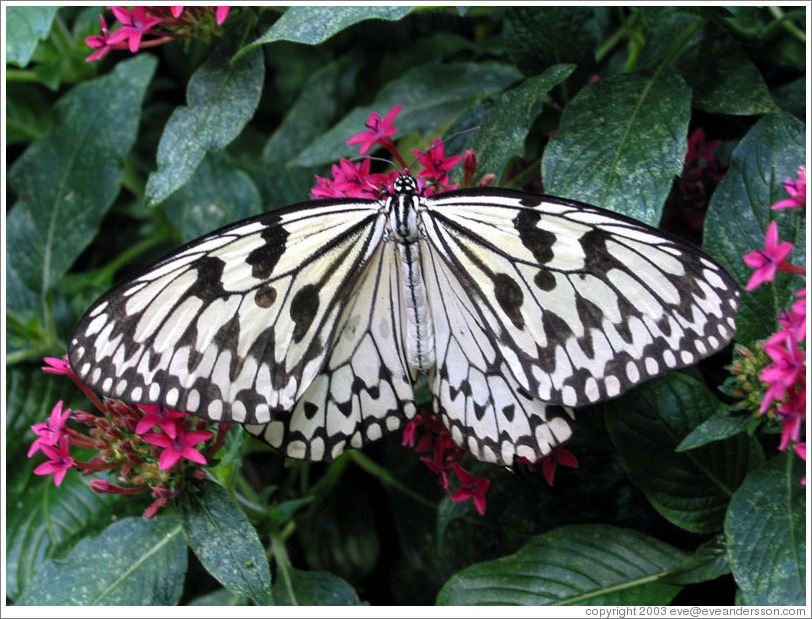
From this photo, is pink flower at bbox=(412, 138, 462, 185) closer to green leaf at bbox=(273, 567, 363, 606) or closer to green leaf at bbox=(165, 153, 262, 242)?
green leaf at bbox=(165, 153, 262, 242)

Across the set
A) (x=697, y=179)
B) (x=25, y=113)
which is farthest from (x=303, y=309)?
(x=25, y=113)

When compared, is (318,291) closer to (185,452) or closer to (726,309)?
(185,452)

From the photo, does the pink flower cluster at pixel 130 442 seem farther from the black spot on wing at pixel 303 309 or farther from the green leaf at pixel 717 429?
the green leaf at pixel 717 429

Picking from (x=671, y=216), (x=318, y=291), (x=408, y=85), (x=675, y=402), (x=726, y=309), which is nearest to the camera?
(x=726, y=309)

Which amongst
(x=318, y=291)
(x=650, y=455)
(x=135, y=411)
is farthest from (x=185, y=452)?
(x=650, y=455)

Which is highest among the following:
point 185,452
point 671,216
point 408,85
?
point 408,85

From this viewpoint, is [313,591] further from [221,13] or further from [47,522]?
[221,13]

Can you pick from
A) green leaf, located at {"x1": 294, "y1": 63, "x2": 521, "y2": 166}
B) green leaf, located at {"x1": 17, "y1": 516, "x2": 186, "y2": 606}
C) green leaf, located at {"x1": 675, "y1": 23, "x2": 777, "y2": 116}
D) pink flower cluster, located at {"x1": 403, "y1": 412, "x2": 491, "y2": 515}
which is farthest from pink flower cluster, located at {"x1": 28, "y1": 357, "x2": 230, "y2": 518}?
green leaf, located at {"x1": 675, "y1": 23, "x2": 777, "y2": 116}

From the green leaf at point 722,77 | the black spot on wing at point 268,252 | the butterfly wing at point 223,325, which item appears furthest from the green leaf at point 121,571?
the green leaf at point 722,77
